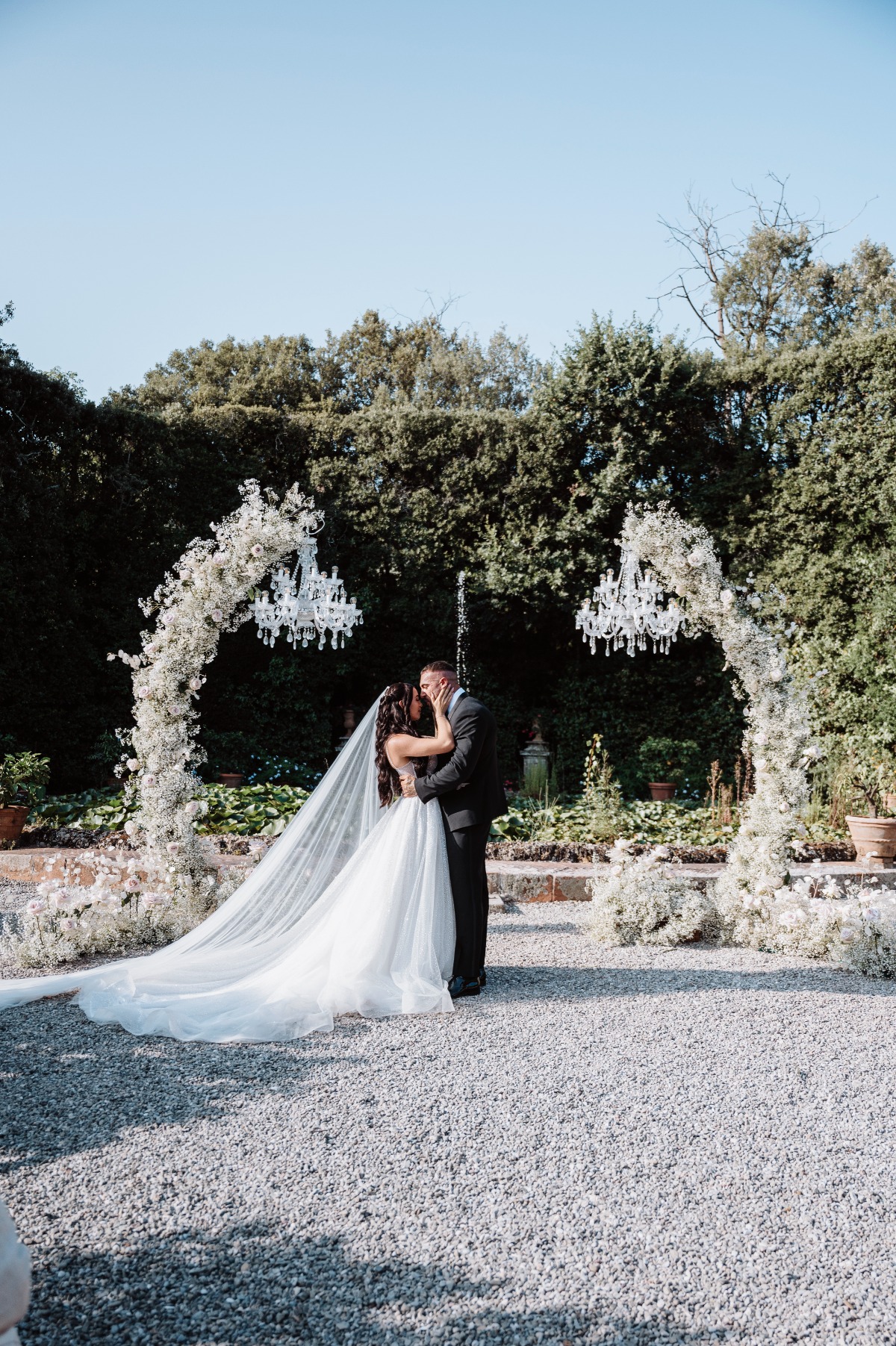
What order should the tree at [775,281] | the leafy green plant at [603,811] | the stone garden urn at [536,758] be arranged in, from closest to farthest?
the leafy green plant at [603,811] < the stone garden urn at [536,758] < the tree at [775,281]

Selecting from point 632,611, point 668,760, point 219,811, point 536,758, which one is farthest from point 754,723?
point 536,758

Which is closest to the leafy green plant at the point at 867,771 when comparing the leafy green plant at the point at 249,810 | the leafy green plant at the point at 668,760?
the leafy green plant at the point at 668,760

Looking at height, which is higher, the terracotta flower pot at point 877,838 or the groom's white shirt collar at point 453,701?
the groom's white shirt collar at point 453,701

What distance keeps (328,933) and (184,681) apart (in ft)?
7.44

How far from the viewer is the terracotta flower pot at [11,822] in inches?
300

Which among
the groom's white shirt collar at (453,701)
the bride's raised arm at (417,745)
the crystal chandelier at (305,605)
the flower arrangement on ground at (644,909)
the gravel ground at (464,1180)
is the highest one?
the crystal chandelier at (305,605)

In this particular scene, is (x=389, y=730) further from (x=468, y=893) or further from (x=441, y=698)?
(x=468, y=893)

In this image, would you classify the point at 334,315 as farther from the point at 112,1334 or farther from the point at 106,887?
the point at 112,1334

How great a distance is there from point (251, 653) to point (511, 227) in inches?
250

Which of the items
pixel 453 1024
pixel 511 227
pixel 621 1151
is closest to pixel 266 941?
pixel 453 1024

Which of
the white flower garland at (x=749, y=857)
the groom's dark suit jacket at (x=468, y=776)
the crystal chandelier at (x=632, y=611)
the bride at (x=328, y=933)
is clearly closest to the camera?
the bride at (x=328, y=933)

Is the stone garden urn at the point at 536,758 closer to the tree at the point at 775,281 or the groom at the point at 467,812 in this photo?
the groom at the point at 467,812

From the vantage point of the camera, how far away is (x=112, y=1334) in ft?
5.96

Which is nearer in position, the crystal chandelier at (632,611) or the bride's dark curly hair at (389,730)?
the bride's dark curly hair at (389,730)
